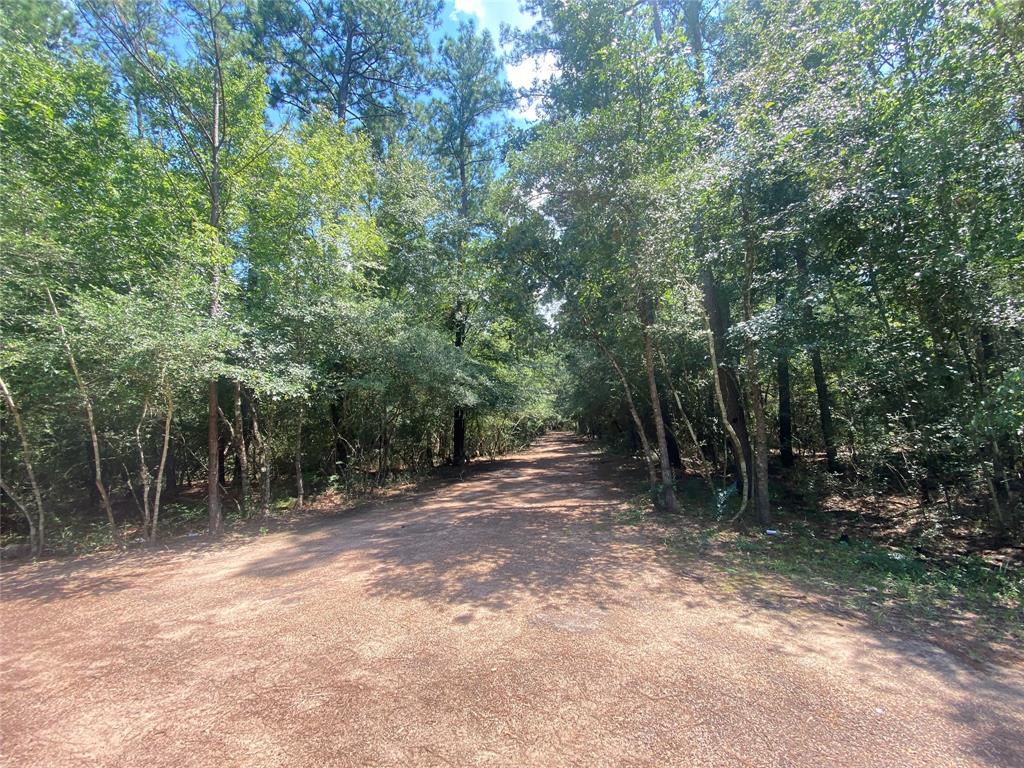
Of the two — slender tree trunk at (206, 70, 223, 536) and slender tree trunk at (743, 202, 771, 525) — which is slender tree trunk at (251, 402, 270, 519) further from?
slender tree trunk at (743, 202, 771, 525)

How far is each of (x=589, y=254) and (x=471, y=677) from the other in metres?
6.80

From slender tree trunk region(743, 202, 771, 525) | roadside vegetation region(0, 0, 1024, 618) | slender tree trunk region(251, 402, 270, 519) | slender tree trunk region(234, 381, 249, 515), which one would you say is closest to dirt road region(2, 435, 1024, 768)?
roadside vegetation region(0, 0, 1024, 618)

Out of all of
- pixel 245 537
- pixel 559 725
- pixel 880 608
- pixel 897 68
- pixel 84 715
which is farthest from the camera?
pixel 245 537

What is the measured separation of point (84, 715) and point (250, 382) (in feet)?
16.2

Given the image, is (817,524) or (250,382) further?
(817,524)

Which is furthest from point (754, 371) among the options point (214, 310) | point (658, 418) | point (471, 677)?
point (214, 310)

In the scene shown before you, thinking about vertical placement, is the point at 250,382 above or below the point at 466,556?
above

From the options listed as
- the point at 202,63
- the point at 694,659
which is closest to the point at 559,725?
the point at 694,659

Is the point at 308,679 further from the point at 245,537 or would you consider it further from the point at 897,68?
the point at 897,68

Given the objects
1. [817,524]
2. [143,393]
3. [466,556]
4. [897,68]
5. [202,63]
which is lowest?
[817,524]

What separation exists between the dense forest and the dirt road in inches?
121

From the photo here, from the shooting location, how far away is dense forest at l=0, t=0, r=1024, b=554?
516 centimetres

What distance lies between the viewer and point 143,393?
21.5 ft

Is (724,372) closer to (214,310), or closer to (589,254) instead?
(589,254)
